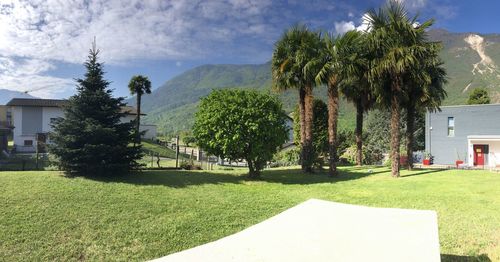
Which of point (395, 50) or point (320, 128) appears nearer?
point (395, 50)

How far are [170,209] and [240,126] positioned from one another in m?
7.17

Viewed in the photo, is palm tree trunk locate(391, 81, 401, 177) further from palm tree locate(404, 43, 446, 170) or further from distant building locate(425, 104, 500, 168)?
distant building locate(425, 104, 500, 168)

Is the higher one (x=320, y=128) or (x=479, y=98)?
(x=479, y=98)

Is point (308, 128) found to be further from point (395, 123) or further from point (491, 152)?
point (491, 152)

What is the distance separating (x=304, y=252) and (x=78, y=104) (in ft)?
49.9

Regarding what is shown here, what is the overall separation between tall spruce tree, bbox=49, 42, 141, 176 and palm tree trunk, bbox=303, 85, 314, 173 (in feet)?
35.5

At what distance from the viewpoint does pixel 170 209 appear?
12648mm

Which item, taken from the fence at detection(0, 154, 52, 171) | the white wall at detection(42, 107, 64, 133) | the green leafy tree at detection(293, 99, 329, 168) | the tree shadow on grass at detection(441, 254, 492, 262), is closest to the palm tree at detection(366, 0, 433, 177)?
the green leafy tree at detection(293, 99, 329, 168)

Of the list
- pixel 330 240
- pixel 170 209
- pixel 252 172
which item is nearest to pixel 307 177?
pixel 252 172

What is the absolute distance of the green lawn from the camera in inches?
371

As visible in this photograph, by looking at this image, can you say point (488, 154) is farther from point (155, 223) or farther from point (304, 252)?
point (304, 252)

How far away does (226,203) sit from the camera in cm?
1397

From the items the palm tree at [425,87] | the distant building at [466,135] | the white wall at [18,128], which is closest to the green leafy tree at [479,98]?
the distant building at [466,135]

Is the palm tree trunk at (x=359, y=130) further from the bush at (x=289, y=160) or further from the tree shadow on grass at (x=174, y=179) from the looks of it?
the tree shadow on grass at (x=174, y=179)
